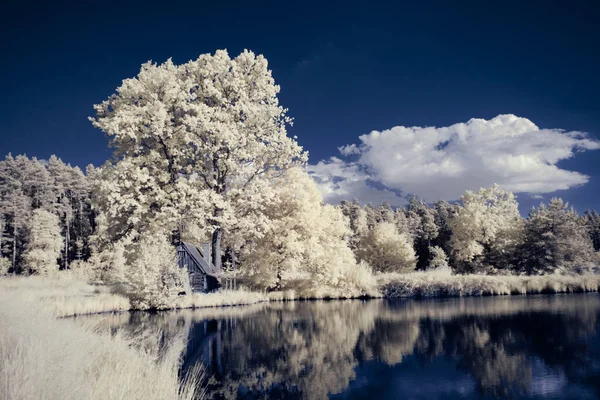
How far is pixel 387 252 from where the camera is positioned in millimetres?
50812

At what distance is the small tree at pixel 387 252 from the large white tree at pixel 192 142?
28.5 m

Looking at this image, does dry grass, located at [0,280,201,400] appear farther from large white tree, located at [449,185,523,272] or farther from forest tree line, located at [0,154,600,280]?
large white tree, located at [449,185,523,272]

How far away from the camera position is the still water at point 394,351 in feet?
31.8

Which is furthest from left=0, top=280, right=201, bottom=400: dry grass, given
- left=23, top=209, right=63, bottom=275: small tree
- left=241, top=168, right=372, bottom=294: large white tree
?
left=23, top=209, right=63, bottom=275: small tree

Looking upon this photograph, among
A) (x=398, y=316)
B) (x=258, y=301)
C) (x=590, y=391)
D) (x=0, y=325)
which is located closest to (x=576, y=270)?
(x=398, y=316)

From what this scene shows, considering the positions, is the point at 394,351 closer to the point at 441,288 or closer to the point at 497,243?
the point at 441,288

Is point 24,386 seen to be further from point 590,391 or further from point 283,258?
point 283,258

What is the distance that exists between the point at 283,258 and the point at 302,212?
3754 millimetres

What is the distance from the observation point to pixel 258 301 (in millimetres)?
30016

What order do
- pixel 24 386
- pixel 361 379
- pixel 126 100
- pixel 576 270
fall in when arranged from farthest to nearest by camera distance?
pixel 576 270 → pixel 126 100 → pixel 361 379 → pixel 24 386

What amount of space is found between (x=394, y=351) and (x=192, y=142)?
16731 millimetres

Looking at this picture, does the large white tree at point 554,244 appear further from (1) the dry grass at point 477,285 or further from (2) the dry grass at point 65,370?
(2) the dry grass at point 65,370

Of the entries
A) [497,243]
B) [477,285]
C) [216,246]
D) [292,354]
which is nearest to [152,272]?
[216,246]

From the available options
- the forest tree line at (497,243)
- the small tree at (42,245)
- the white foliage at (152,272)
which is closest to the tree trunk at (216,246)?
the white foliage at (152,272)
